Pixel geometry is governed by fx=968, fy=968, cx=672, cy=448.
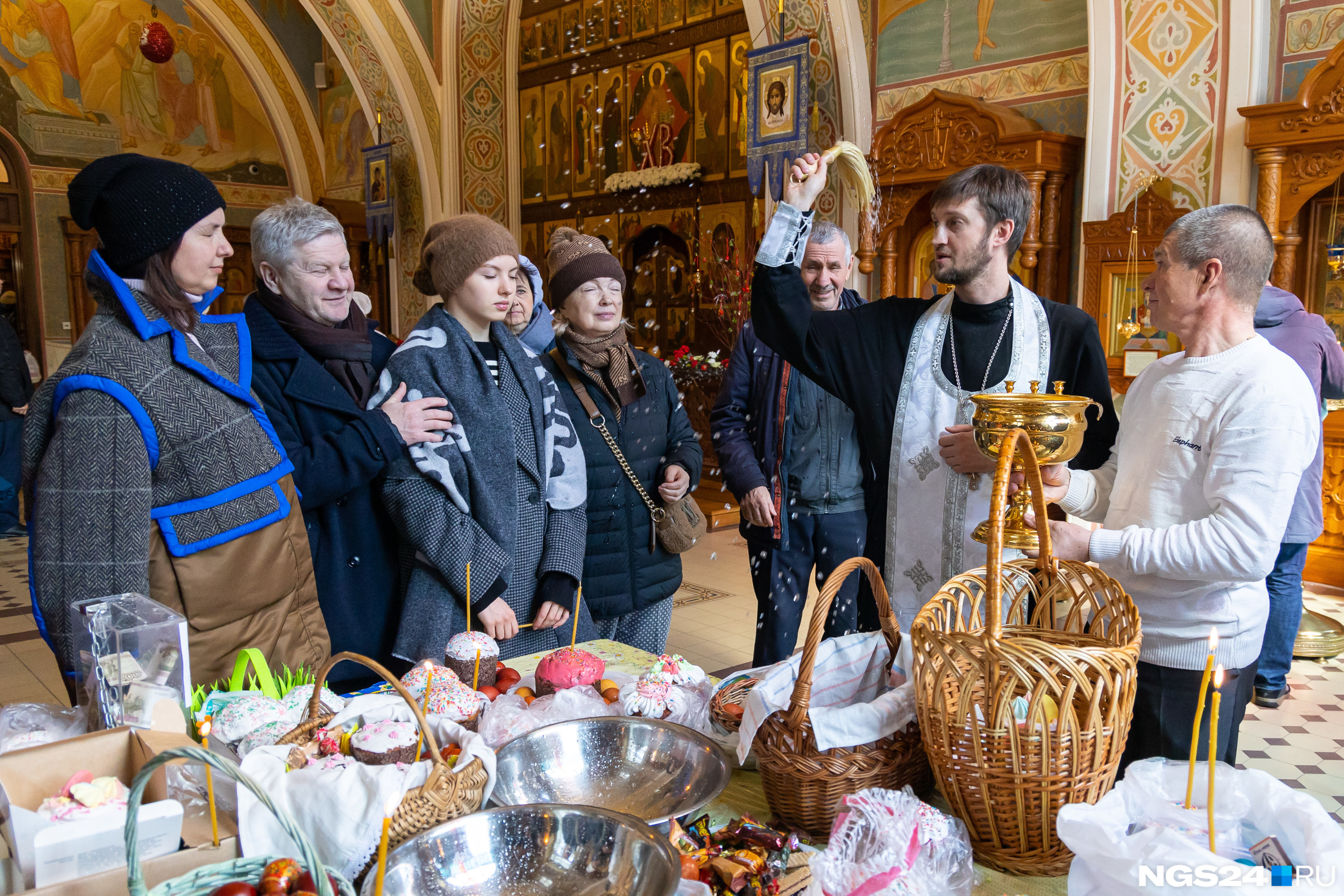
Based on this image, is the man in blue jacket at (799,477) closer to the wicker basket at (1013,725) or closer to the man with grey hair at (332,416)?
the man with grey hair at (332,416)

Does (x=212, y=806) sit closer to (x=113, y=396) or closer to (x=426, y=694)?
(x=426, y=694)

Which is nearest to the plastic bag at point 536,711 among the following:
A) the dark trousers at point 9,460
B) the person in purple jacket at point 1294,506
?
the person in purple jacket at point 1294,506

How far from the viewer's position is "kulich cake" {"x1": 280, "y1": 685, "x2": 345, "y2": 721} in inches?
60.6

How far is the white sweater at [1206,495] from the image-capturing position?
66.0 inches

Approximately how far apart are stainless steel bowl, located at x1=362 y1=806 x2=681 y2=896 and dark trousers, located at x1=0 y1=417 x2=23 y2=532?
6.66 meters

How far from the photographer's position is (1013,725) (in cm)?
119

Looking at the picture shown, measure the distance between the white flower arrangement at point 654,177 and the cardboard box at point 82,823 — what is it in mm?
8715

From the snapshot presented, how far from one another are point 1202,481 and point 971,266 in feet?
2.42

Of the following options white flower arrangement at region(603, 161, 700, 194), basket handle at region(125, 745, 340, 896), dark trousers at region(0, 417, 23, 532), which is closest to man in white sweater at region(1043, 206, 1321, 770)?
basket handle at region(125, 745, 340, 896)

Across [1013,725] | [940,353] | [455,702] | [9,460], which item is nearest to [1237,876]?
[1013,725]

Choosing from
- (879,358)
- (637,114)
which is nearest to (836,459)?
(879,358)

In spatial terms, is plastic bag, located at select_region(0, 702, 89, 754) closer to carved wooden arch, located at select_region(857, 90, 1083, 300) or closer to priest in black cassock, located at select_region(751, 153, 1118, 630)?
priest in black cassock, located at select_region(751, 153, 1118, 630)

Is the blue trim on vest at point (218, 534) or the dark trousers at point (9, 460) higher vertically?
the blue trim on vest at point (218, 534)

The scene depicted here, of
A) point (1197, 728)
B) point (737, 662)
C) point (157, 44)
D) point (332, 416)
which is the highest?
point (157, 44)
